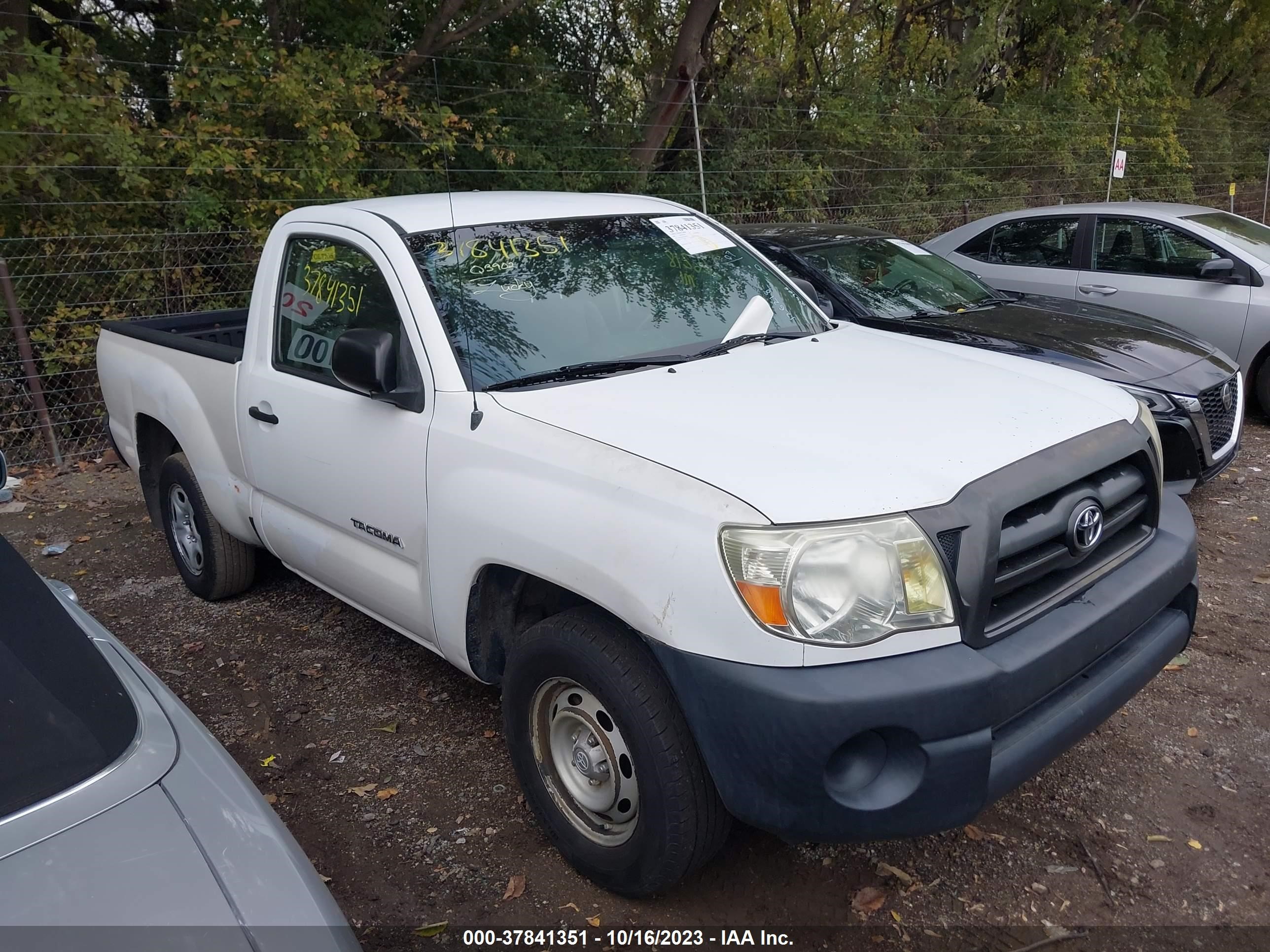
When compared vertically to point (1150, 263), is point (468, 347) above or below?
above

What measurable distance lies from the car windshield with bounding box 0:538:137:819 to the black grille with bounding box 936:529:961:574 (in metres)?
1.78

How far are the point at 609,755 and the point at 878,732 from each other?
2.53ft

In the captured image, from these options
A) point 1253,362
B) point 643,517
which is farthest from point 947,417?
point 1253,362

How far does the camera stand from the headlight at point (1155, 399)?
17.2 ft

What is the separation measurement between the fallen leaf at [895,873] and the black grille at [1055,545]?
36.4 inches

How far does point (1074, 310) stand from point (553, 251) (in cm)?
438

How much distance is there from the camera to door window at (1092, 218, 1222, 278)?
295 inches

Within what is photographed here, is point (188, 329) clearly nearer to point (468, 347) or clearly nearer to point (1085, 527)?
point (468, 347)

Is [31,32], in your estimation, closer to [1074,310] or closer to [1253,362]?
[1074,310]

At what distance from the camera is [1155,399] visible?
527 centimetres

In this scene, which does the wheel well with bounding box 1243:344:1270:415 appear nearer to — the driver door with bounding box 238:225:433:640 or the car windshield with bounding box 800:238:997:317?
the car windshield with bounding box 800:238:997:317

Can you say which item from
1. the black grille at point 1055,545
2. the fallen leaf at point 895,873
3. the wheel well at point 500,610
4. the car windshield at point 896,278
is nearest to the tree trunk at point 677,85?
the car windshield at point 896,278

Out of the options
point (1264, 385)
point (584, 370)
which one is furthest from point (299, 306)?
point (1264, 385)

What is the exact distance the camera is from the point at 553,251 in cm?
358
